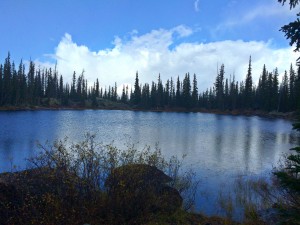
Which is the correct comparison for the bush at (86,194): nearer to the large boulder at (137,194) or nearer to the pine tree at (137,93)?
the large boulder at (137,194)

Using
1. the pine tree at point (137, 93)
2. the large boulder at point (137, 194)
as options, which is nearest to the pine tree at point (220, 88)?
the pine tree at point (137, 93)

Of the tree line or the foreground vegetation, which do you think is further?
the tree line

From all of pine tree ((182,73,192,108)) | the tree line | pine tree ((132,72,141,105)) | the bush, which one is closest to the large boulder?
the bush

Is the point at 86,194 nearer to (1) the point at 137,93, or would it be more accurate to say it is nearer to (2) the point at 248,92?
(2) the point at 248,92

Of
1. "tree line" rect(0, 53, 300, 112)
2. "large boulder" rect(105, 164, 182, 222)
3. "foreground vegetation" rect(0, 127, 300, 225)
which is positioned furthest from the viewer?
"tree line" rect(0, 53, 300, 112)

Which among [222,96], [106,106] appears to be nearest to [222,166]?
[222,96]

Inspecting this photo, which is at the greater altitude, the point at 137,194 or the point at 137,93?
the point at 137,93

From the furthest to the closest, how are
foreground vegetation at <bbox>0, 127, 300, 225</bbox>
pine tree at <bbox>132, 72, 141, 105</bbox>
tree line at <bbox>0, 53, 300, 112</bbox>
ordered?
1. pine tree at <bbox>132, 72, 141, 105</bbox>
2. tree line at <bbox>0, 53, 300, 112</bbox>
3. foreground vegetation at <bbox>0, 127, 300, 225</bbox>

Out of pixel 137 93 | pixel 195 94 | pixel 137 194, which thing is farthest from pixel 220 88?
pixel 137 194

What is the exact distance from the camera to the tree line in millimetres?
83375

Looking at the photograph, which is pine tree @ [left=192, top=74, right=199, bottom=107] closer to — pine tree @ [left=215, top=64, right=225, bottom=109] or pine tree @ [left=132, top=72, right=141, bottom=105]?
pine tree @ [left=215, top=64, right=225, bottom=109]

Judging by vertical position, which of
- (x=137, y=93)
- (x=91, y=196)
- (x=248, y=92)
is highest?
(x=137, y=93)

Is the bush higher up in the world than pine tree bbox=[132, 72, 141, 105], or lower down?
lower down

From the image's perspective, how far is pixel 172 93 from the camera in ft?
408
